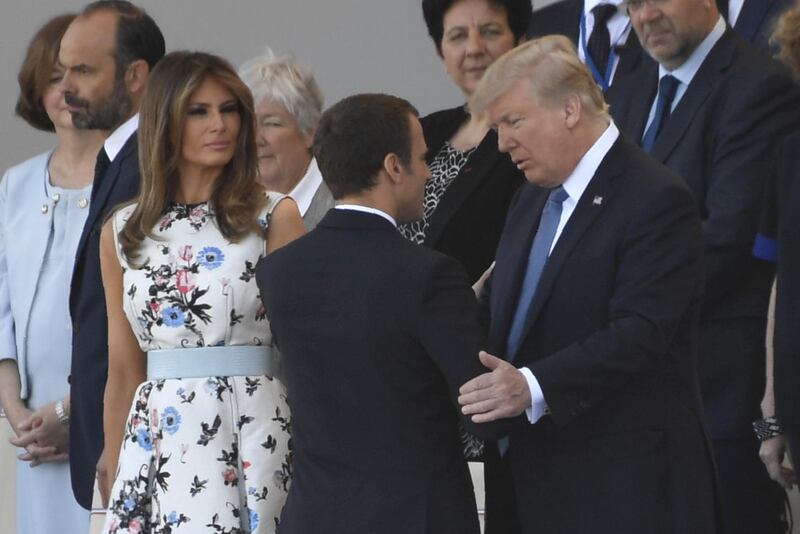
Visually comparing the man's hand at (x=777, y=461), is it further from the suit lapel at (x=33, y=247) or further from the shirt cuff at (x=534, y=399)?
the suit lapel at (x=33, y=247)

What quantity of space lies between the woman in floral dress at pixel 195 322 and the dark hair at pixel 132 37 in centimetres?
74

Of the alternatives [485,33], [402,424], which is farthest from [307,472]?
[485,33]

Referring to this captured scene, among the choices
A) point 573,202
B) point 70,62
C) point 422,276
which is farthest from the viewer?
point 70,62

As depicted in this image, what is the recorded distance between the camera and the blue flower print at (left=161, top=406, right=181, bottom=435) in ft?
12.1

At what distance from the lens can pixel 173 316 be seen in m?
3.72

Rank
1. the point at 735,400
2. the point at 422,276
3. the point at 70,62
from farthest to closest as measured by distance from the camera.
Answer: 1. the point at 70,62
2. the point at 735,400
3. the point at 422,276

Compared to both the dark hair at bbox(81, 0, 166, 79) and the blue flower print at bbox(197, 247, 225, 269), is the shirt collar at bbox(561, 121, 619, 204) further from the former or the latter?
the dark hair at bbox(81, 0, 166, 79)

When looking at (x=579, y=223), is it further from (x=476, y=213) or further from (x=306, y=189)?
(x=306, y=189)

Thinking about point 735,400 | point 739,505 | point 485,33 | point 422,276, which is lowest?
point 739,505

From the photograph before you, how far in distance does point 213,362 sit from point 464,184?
0.96 meters

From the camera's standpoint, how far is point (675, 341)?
11.2 ft

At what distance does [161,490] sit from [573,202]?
1073 millimetres

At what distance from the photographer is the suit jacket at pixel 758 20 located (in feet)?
15.1

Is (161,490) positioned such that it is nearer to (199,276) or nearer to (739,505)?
(199,276)
